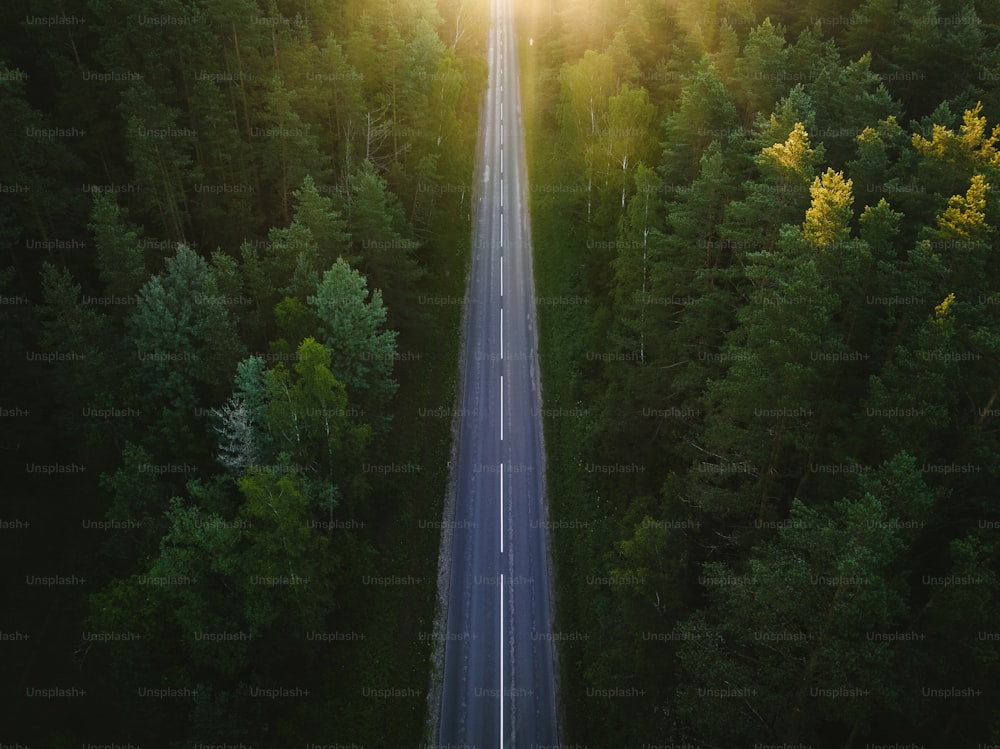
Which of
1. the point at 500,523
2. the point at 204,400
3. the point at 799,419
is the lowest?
the point at 500,523

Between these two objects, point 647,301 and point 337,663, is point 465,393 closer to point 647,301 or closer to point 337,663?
point 647,301

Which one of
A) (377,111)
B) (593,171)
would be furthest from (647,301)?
(377,111)

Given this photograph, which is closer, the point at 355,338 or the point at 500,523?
the point at 355,338

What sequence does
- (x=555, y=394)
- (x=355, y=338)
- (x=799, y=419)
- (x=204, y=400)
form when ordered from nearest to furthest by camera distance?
(x=799, y=419) → (x=204, y=400) → (x=355, y=338) → (x=555, y=394)

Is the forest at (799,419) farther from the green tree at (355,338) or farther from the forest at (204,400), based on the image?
the green tree at (355,338)

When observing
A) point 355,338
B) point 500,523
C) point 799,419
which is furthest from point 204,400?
point 799,419

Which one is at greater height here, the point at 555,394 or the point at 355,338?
the point at 355,338

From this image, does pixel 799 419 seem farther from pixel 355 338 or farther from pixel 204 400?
pixel 204 400
